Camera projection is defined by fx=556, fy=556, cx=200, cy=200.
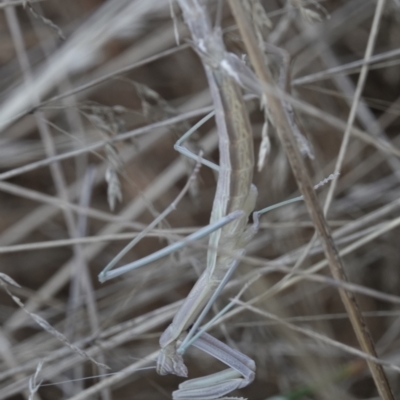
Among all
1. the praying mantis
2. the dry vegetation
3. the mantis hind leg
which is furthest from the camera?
the dry vegetation

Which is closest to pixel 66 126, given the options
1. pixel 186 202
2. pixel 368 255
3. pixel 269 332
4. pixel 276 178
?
pixel 186 202

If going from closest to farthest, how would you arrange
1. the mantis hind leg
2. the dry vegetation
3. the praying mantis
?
the praying mantis < the mantis hind leg < the dry vegetation

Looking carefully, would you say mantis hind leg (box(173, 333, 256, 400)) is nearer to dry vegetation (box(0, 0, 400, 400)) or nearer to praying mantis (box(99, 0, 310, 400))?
praying mantis (box(99, 0, 310, 400))

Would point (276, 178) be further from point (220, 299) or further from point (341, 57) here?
point (341, 57)

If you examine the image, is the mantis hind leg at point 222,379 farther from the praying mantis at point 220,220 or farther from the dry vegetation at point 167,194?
the dry vegetation at point 167,194

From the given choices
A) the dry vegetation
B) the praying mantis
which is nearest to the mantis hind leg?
the praying mantis

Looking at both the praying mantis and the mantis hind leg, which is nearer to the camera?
the praying mantis
